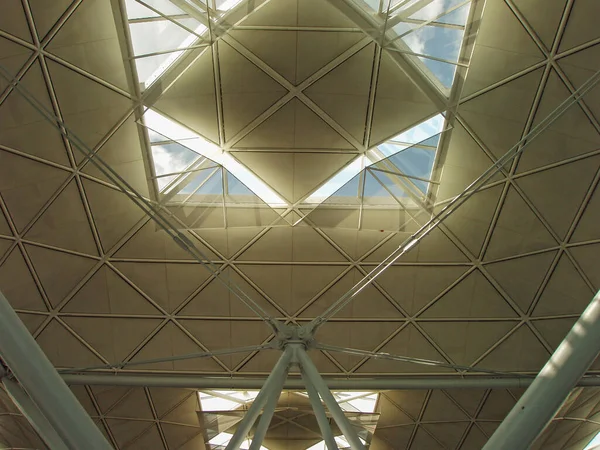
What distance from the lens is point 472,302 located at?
27.5m

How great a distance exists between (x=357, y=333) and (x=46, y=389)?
70.2ft

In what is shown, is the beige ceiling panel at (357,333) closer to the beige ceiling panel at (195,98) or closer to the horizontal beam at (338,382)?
the horizontal beam at (338,382)

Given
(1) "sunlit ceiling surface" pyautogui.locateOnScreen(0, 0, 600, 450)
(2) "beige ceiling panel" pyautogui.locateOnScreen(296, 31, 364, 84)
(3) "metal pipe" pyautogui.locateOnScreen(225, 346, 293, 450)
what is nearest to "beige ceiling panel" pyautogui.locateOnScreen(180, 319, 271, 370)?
(1) "sunlit ceiling surface" pyautogui.locateOnScreen(0, 0, 600, 450)

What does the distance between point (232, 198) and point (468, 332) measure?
635 inches

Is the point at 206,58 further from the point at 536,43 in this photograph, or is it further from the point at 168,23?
the point at 536,43

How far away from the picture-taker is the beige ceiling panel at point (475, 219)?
78.2 ft

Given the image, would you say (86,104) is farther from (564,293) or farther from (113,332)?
(564,293)

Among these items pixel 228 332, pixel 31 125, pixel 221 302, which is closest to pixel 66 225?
pixel 31 125

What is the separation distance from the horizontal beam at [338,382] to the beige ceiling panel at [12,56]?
656 inches

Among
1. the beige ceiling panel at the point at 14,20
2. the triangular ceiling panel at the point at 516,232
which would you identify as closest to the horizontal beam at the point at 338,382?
the triangular ceiling panel at the point at 516,232

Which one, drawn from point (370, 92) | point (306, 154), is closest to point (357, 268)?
point (306, 154)

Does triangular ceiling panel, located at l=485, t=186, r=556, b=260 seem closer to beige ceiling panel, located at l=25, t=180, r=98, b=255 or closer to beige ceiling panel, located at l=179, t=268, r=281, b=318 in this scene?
beige ceiling panel, located at l=179, t=268, r=281, b=318

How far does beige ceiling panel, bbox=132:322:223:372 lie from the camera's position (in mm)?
28375

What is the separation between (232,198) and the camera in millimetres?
21359
